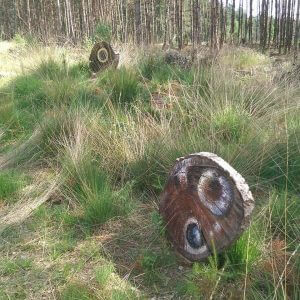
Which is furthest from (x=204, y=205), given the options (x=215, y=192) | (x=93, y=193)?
(x=93, y=193)

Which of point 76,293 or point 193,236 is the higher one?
point 193,236

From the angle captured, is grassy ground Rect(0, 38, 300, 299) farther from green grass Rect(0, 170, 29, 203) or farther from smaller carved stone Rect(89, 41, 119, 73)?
smaller carved stone Rect(89, 41, 119, 73)

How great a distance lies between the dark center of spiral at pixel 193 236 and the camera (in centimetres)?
236

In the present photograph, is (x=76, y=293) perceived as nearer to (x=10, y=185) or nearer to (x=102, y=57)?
(x=10, y=185)

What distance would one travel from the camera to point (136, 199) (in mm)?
3221

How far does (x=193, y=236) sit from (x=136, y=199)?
2.98 feet

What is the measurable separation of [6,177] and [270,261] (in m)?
2.36

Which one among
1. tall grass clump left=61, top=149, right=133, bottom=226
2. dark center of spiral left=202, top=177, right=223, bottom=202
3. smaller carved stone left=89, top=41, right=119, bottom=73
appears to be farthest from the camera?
smaller carved stone left=89, top=41, right=119, bottom=73

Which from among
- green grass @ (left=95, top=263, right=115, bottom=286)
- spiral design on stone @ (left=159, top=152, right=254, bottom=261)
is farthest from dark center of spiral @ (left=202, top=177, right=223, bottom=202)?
green grass @ (left=95, top=263, right=115, bottom=286)

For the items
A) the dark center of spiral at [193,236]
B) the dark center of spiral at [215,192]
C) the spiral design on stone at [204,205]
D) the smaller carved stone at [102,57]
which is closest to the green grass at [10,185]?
the spiral design on stone at [204,205]

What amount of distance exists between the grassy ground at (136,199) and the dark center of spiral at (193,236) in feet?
0.39

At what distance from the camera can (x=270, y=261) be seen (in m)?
2.13

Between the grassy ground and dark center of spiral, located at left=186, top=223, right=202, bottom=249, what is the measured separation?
4.7 inches

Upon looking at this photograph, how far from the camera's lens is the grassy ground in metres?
2.22
